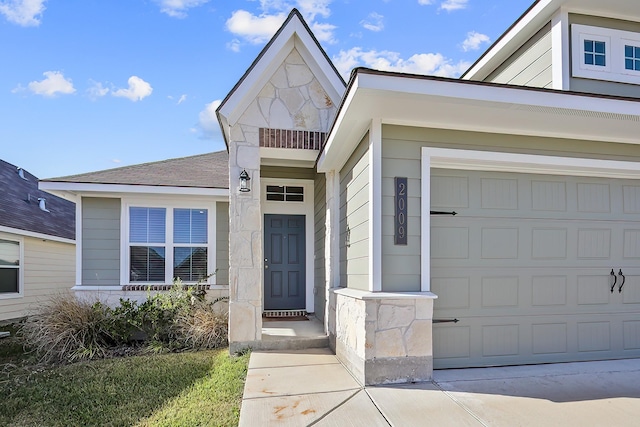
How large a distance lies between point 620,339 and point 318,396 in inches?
152

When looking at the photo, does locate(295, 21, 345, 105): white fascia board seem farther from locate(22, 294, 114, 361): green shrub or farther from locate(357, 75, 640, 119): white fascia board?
locate(22, 294, 114, 361): green shrub

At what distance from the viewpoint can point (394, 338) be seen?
389 centimetres

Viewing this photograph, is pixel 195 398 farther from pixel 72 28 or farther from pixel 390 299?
pixel 72 28

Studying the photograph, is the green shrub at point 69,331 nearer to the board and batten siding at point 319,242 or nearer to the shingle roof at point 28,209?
the board and batten siding at point 319,242

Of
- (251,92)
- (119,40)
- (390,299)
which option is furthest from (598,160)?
(119,40)

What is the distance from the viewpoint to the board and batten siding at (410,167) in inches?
158

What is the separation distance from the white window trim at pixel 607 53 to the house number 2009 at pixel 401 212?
337 cm

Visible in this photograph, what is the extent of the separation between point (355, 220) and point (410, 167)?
0.98m

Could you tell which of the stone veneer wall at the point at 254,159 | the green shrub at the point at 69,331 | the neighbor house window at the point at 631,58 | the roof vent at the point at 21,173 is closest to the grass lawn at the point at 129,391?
the green shrub at the point at 69,331

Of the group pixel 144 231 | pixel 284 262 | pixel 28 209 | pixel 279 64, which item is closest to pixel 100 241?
pixel 144 231

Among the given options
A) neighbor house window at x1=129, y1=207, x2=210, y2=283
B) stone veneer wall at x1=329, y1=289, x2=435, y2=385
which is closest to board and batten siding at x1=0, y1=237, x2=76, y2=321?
neighbor house window at x1=129, y1=207, x2=210, y2=283

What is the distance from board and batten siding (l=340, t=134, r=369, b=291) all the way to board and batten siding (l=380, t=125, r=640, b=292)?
226 mm

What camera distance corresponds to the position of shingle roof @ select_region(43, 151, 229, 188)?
26.0ft

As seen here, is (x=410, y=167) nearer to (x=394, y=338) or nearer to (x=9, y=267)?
(x=394, y=338)
